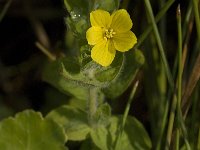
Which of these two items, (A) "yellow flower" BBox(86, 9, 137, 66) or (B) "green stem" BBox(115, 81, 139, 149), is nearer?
(A) "yellow flower" BBox(86, 9, 137, 66)

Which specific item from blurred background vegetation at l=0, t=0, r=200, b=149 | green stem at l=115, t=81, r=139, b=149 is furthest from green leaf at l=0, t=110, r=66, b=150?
blurred background vegetation at l=0, t=0, r=200, b=149

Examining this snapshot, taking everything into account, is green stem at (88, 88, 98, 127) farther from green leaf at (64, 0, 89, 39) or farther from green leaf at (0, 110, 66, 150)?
green leaf at (64, 0, 89, 39)

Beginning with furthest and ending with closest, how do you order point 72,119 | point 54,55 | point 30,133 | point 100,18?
point 54,55, point 72,119, point 30,133, point 100,18

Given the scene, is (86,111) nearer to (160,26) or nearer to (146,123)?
(146,123)

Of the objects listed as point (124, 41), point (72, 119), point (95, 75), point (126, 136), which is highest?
point (124, 41)

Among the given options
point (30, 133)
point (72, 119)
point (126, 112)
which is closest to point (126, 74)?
point (126, 112)

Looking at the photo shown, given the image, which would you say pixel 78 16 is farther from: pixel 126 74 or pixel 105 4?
pixel 126 74
